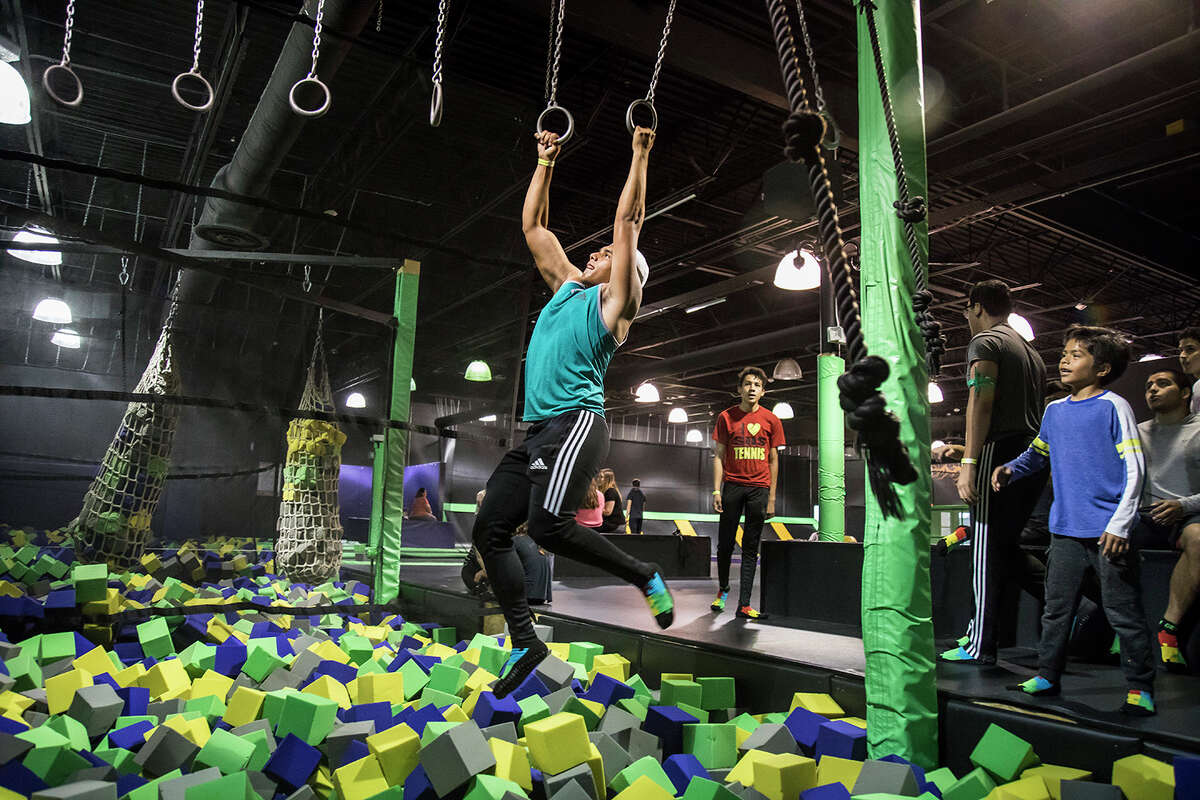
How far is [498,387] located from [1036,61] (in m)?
4.54

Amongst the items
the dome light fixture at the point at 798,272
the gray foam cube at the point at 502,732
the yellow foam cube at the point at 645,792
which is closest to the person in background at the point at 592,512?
the dome light fixture at the point at 798,272

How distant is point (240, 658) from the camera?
2900 mm

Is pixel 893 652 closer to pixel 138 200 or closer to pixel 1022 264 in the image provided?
pixel 138 200

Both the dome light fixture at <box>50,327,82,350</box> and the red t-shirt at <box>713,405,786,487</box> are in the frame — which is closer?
the dome light fixture at <box>50,327,82,350</box>

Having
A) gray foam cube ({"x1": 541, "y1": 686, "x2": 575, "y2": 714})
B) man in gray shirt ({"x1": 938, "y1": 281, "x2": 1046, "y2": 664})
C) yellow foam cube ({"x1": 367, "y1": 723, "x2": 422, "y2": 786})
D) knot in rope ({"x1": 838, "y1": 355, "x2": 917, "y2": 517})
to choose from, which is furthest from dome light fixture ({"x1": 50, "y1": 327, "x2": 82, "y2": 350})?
man in gray shirt ({"x1": 938, "y1": 281, "x2": 1046, "y2": 664})

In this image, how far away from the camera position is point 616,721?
2.39 m

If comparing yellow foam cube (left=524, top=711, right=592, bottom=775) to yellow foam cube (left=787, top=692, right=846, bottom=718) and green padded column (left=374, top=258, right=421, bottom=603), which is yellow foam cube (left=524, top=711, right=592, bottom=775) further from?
green padded column (left=374, top=258, right=421, bottom=603)

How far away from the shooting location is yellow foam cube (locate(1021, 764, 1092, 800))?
6.07 feet

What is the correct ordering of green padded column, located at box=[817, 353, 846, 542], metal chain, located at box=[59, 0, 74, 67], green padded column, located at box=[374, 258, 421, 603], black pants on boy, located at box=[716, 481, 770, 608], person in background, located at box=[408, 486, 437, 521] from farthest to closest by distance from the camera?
1. green padded column, located at box=[817, 353, 846, 542]
2. person in background, located at box=[408, 486, 437, 521]
3. black pants on boy, located at box=[716, 481, 770, 608]
4. green padded column, located at box=[374, 258, 421, 603]
5. metal chain, located at box=[59, 0, 74, 67]

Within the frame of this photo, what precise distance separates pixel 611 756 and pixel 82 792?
1262mm

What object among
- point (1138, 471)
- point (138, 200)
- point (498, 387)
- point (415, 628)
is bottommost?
point (415, 628)

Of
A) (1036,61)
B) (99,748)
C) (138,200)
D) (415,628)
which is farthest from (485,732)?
(1036,61)

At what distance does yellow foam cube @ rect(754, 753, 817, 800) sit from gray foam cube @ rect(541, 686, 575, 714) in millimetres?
779

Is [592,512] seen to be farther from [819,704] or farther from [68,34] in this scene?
[68,34]
